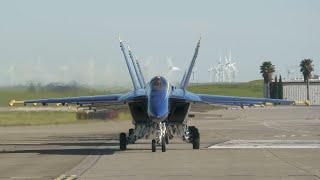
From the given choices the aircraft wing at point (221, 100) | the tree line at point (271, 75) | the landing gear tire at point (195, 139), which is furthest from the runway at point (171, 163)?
the tree line at point (271, 75)

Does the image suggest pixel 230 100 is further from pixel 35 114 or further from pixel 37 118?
pixel 35 114

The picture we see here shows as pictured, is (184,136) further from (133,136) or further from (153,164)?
(153,164)

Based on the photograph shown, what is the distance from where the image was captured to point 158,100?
24.2 metres

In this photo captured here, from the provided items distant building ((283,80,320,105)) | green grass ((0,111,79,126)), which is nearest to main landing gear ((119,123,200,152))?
green grass ((0,111,79,126))

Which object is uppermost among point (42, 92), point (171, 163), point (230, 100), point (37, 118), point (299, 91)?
point (299, 91)

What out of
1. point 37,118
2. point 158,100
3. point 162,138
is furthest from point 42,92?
point 37,118

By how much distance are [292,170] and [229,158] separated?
14.7ft

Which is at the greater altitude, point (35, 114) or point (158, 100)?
point (158, 100)

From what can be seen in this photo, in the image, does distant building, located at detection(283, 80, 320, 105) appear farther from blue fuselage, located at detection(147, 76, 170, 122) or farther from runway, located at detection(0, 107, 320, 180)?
blue fuselage, located at detection(147, 76, 170, 122)

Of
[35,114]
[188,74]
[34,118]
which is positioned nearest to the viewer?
[188,74]

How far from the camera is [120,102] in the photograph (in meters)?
27.0

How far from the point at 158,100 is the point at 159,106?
0.76ft

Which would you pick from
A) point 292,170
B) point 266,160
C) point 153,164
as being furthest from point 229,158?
point 292,170

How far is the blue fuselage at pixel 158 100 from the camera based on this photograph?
79.1 ft
